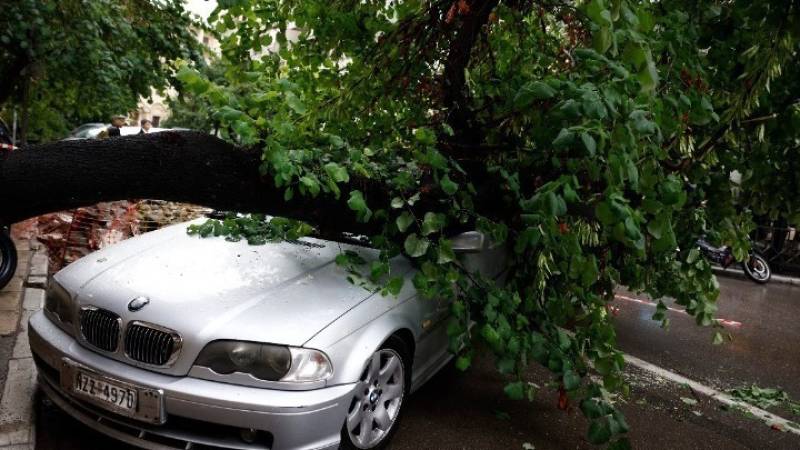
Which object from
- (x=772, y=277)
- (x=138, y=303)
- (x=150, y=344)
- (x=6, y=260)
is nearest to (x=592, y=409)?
(x=150, y=344)

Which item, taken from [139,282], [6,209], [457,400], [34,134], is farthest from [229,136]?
[34,134]

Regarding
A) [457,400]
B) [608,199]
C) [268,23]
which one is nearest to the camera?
[608,199]

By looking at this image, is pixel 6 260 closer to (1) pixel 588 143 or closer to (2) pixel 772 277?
(1) pixel 588 143

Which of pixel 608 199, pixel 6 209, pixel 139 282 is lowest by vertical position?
pixel 139 282

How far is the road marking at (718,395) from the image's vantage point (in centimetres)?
A: 411

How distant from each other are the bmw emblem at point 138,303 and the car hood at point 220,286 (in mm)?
20

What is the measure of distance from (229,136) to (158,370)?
134 cm

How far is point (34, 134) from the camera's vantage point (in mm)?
18797

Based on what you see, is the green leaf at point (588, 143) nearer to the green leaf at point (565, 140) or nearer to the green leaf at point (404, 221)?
the green leaf at point (565, 140)

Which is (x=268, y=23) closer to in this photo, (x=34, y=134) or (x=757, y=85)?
(x=757, y=85)

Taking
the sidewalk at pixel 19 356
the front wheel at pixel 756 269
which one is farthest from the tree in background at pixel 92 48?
the front wheel at pixel 756 269

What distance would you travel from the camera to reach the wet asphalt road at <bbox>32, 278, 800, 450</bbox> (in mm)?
3322

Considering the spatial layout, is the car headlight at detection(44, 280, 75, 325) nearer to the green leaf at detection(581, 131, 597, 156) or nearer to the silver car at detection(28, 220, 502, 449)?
the silver car at detection(28, 220, 502, 449)

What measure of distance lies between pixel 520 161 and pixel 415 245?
0.98 m
